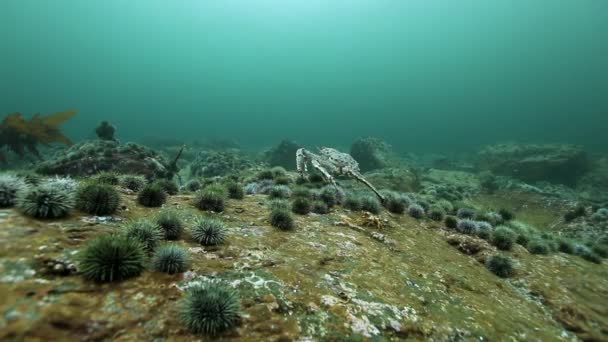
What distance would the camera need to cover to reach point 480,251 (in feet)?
A: 40.2

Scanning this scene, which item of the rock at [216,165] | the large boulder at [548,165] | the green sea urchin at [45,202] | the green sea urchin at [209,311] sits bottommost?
the rock at [216,165]

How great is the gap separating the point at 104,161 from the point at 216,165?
41.4 feet

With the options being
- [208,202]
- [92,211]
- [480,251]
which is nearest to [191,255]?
[92,211]

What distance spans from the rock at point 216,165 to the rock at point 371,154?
897 inches

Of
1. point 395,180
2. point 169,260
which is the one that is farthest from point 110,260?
point 395,180

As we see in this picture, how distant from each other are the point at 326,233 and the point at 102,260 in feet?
22.1

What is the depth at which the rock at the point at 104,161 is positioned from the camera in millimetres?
19875

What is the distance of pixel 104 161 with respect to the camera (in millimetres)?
20812

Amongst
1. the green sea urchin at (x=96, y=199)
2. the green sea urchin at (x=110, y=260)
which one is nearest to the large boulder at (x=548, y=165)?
the green sea urchin at (x=96, y=199)

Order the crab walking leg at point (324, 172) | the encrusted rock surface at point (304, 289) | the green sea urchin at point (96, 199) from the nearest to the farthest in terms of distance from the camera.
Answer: the encrusted rock surface at point (304, 289) → the green sea urchin at point (96, 199) → the crab walking leg at point (324, 172)

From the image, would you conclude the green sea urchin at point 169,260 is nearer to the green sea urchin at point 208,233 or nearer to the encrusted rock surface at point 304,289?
the encrusted rock surface at point 304,289

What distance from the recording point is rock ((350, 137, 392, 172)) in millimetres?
47506

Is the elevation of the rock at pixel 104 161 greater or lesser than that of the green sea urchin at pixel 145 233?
lesser

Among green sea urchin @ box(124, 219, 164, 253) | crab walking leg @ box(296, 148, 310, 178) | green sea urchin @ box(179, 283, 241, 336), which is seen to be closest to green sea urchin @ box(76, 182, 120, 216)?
green sea urchin @ box(124, 219, 164, 253)
